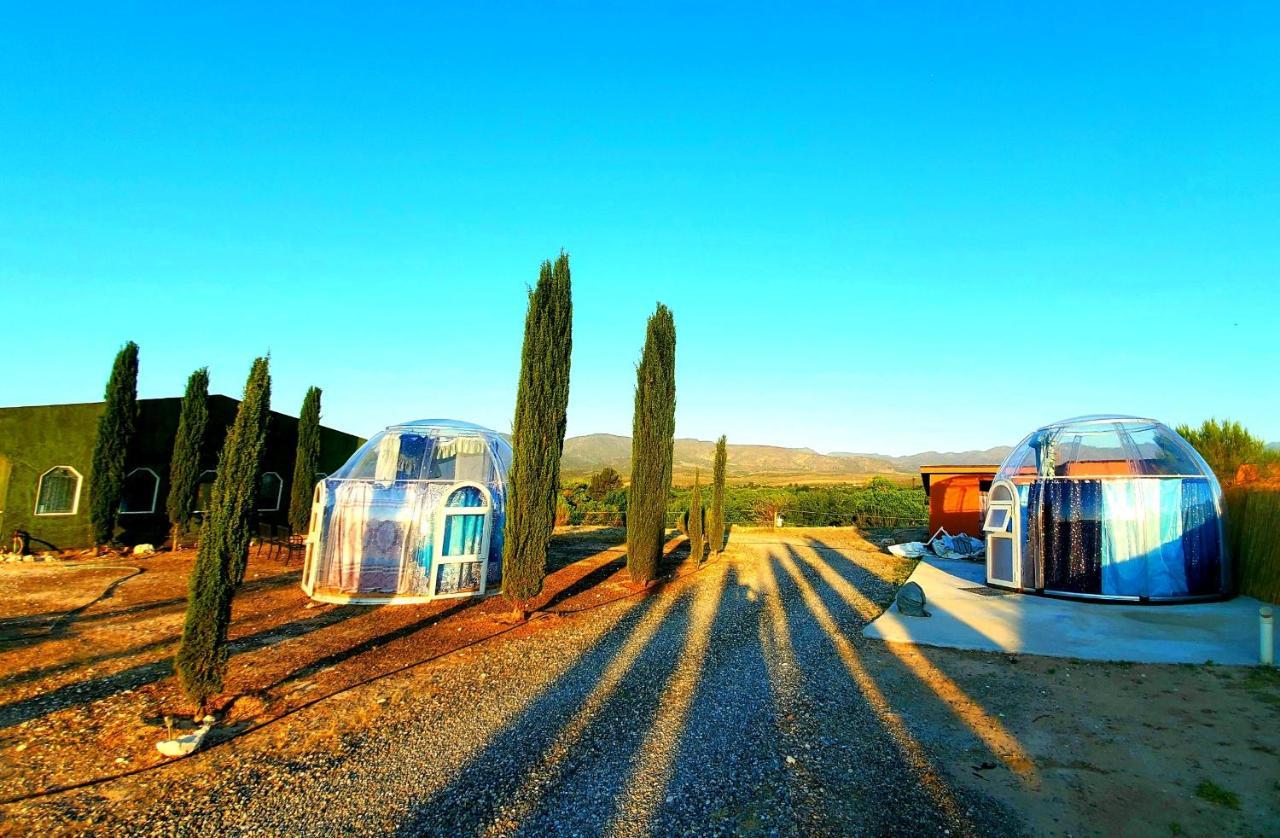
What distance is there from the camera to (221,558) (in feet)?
18.0

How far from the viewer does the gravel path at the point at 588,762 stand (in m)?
3.90

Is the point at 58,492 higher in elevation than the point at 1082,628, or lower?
higher

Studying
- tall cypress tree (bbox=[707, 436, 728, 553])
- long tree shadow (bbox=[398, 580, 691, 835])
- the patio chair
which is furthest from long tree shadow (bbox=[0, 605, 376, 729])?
tall cypress tree (bbox=[707, 436, 728, 553])

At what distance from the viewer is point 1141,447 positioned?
1143 cm

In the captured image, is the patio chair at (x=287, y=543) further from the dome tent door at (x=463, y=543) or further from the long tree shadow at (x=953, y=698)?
the long tree shadow at (x=953, y=698)

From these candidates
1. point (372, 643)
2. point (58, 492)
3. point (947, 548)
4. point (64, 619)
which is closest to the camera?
point (372, 643)

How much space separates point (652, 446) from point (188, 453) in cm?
1260

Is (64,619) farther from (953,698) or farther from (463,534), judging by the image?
(953,698)

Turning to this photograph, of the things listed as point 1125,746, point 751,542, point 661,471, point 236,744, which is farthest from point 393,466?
point 751,542

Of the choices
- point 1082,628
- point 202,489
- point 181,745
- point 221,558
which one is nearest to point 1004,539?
point 1082,628

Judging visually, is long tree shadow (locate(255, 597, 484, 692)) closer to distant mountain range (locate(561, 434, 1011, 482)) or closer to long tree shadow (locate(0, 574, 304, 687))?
long tree shadow (locate(0, 574, 304, 687))

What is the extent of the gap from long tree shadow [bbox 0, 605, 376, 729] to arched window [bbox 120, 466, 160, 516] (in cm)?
1114

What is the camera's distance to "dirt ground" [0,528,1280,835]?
13.4ft

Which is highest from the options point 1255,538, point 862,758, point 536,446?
point 536,446
